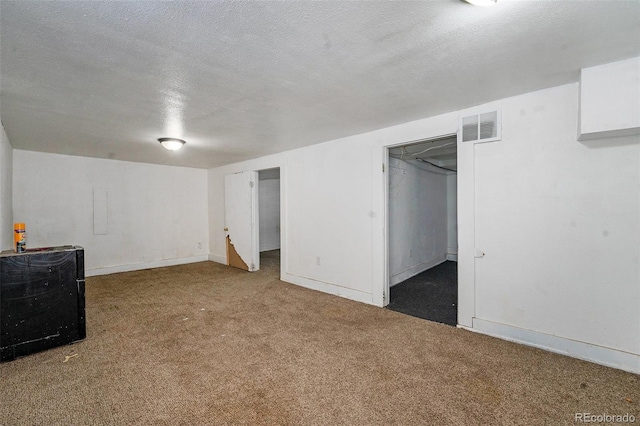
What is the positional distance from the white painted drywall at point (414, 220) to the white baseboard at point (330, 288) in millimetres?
924

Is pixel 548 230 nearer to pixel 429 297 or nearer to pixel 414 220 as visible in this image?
pixel 429 297

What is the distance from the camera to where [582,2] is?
144 centimetres

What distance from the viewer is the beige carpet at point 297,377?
1.75 metres

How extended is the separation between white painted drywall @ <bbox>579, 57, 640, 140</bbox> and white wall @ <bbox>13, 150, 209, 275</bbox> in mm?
6912

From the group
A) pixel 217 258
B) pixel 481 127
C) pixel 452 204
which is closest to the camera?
pixel 481 127

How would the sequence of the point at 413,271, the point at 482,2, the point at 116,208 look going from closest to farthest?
1. the point at 482,2
2. the point at 413,271
3. the point at 116,208

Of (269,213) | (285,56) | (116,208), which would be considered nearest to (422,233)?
(285,56)

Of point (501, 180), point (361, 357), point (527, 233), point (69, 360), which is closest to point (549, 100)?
point (501, 180)

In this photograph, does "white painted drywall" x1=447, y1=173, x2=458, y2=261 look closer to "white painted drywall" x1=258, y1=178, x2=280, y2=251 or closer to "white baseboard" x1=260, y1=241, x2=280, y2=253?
"white painted drywall" x1=258, y1=178, x2=280, y2=251

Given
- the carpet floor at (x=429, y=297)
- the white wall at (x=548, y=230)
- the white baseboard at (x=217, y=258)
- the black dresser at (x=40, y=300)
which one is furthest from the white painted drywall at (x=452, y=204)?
the black dresser at (x=40, y=300)

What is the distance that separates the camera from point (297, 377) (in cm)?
213

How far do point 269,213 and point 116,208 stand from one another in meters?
3.99

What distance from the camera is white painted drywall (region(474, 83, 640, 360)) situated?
2.21 meters

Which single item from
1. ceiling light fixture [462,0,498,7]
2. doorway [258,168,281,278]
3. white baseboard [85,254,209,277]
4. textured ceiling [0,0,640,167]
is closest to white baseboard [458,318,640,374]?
textured ceiling [0,0,640,167]
